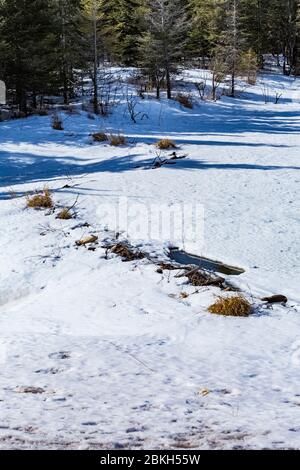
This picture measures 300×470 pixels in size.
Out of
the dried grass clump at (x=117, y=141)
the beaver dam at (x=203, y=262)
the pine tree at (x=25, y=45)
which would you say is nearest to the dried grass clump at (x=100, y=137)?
the dried grass clump at (x=117, y=141)

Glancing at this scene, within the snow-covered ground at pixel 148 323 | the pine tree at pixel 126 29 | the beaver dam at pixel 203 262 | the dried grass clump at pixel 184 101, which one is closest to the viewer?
the snow-covered ground at pixel 148 323

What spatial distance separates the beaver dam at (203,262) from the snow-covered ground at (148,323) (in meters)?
0.15

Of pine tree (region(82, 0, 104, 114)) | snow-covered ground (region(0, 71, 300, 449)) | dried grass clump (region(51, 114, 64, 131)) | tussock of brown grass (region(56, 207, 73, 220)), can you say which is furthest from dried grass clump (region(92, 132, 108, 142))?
tussock of brown grass (region(56, 207, 73, 220))

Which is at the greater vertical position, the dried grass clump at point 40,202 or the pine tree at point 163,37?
the pine tree at point 163,37

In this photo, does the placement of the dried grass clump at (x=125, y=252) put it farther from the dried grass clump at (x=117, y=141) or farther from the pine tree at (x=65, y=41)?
the pine tree at (x=65, y=41)

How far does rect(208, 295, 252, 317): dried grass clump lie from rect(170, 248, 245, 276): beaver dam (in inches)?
46.2

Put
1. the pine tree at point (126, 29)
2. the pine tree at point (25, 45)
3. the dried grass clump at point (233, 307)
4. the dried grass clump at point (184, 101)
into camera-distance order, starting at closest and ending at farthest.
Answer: the dried grass clump at point (233, 307) < the pine tree at point (25, 45) < the dried grass clump at point (184, 101) < the pine tree at point (126, 29)

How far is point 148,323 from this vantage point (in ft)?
16.3

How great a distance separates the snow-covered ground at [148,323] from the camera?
2951mm

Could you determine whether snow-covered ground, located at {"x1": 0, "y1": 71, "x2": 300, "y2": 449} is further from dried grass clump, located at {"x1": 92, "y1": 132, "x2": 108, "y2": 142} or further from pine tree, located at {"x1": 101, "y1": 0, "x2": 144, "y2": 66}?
pine tree, located at {"x1": 101, "y1": 0, "x2": 144, "y2": 66}

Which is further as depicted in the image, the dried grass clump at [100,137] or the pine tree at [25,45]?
the pine tree at [25,45]

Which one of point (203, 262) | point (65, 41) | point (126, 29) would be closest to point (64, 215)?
point (203, 262)

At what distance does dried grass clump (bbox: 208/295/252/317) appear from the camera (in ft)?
16.8

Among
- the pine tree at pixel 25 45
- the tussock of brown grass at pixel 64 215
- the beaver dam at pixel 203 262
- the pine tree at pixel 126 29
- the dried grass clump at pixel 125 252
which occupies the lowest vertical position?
the beaver dam at pixel 203 262
